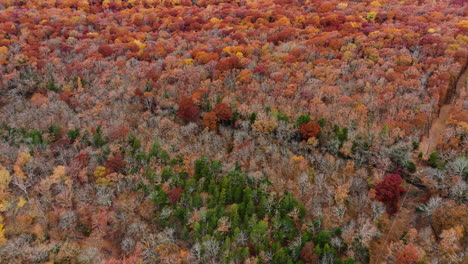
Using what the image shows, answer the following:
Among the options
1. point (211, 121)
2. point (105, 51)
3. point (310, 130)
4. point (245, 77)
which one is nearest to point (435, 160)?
point (310, 130)

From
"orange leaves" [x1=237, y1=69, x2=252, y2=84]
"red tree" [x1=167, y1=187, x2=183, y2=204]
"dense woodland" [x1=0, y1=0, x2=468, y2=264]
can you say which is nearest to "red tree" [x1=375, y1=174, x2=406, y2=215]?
"dense woodland" [x1=0, y1=0, x2=468, y2=264]

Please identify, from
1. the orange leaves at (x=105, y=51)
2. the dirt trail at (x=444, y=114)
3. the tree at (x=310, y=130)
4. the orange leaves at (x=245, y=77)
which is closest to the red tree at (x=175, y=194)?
the tree at (x=310, y=130)

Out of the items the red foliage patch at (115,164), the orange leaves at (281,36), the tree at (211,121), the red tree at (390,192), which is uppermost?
the orange leaves at (281,36)

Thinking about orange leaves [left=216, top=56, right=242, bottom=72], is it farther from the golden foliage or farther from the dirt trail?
the dirt trail

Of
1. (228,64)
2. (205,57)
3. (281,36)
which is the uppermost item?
(281,36)

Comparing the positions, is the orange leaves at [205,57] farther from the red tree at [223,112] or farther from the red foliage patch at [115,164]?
the red foliage patch at [115,164]

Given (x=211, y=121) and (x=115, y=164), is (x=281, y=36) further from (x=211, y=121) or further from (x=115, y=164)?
(x=115, y=164)
